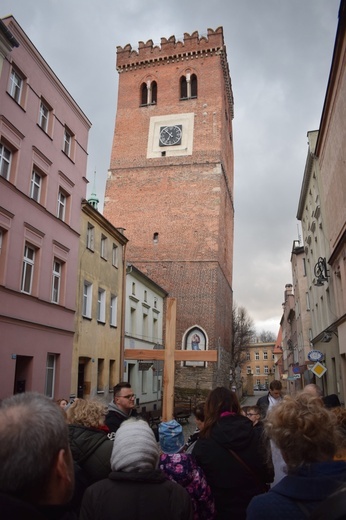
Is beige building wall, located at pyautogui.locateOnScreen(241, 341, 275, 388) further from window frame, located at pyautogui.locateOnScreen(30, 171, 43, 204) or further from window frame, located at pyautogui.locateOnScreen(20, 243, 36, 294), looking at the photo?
window frame, located at pyautogui.locateOnScreen(20, 243, 36, 294)

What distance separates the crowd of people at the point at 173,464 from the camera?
1.57 meters

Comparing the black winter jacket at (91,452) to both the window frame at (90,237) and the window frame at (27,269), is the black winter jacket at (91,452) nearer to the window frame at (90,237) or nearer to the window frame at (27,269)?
the window frame at (27,269)

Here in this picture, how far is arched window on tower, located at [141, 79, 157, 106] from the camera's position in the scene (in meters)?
40.6

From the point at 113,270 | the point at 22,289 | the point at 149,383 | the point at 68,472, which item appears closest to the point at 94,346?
the point at 113,270

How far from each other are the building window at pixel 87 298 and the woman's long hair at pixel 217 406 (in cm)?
1452

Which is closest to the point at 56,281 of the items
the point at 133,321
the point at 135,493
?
the point at 133,321

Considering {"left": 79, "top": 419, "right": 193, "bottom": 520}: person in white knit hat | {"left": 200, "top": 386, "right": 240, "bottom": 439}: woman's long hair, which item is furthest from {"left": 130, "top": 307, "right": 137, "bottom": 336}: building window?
{"left": 79, "top": 419, "right": 193, "bottom": 520}: person in white knit hat

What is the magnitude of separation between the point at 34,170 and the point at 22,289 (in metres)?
4.15

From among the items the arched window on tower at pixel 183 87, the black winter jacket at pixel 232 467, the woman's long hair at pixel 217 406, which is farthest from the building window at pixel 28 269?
the arched window on tower at pixel 183 87

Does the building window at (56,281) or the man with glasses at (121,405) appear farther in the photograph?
the building window at (56,281)

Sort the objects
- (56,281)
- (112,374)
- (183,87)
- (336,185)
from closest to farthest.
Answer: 1. (56,281)
2. (336,185)
3. (112,374)
4. (183,87)

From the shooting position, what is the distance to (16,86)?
13891mm

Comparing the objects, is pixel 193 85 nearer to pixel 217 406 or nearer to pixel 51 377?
pixel 51 377

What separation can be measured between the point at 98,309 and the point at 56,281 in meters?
4.13
